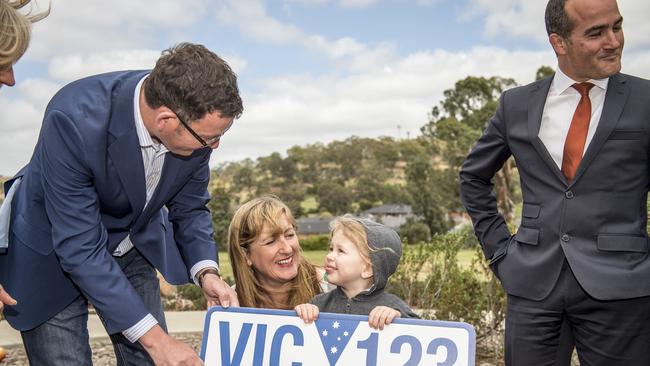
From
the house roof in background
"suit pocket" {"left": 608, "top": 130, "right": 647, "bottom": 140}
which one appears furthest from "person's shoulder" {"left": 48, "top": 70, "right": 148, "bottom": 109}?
the house roof in background

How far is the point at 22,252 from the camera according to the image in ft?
9.42

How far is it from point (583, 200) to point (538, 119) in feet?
1.35

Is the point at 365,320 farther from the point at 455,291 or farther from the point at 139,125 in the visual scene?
the point at 455,291

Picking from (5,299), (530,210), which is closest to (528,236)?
(530,210)

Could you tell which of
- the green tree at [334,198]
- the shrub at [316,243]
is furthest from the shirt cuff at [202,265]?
the green tree at [334,198]

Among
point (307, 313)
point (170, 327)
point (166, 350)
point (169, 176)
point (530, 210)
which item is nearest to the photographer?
point (166, 350)

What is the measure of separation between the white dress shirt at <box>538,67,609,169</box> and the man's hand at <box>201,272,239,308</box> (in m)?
1.57

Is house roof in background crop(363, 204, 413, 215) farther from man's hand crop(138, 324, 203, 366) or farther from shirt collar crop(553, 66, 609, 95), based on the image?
man's hand crop(138, 324, 203, 366)

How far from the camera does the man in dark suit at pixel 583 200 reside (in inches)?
115

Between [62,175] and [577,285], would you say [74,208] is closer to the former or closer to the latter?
[62,175]

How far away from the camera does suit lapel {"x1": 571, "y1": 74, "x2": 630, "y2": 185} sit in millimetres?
2947

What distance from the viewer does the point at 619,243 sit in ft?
9.67

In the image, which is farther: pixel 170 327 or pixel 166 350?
pixel 170 327

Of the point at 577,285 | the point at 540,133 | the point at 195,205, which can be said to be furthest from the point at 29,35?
the point at 577,285
